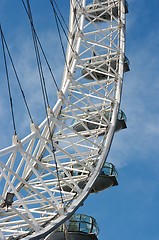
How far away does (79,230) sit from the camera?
26922mm

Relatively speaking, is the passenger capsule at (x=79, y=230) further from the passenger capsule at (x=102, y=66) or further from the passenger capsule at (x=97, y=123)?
the passenger capsule at (x=102, y=66)

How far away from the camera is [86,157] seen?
28.0 metres

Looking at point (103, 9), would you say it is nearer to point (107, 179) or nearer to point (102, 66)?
point (102, 66)

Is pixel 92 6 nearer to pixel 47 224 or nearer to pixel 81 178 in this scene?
pixel 81 178

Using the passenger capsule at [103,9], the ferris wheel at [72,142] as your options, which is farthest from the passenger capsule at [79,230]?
the passenger capsule at [103,9]

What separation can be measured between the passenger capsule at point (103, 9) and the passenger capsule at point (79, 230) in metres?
13.8

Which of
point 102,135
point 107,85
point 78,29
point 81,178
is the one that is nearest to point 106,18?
point 78,29

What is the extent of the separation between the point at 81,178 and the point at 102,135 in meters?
3.36

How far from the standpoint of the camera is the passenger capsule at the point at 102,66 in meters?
33.0

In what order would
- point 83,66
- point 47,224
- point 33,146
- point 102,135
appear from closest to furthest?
point 47,224, point 33,146, point 102,135, point 83,66

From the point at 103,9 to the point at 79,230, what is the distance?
15.3m

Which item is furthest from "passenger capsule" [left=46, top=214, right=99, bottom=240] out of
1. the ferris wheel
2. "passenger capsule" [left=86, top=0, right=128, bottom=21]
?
"passenger capsule" [left=86, top=0, right=128, bottom=21]

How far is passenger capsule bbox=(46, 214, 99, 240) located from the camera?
2669 centimetres

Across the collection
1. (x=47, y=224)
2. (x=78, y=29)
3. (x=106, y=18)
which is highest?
(x=106, y=18)
